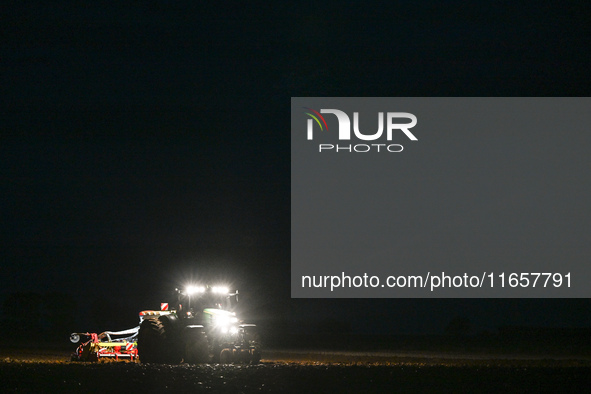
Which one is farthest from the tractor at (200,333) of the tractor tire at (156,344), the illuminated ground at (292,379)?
the illuminated ground at (292,379)

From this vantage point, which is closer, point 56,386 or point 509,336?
point 56,386

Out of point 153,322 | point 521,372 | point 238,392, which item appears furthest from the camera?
point 153,322

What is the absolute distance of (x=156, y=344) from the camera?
2419cm

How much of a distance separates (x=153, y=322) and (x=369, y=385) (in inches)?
389

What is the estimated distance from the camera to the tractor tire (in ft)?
78.5

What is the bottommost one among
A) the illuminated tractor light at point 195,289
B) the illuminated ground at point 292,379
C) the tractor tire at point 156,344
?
the illuminated ground at point 292,379

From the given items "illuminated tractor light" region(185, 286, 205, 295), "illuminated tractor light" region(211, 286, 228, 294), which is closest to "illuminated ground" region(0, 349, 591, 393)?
"illuminated tractor light" region(185, 286, 205, 295)

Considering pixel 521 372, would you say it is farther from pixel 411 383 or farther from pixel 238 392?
pixel 238 392

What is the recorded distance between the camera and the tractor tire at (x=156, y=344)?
2394cm

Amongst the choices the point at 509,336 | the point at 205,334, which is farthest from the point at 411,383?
the point at 509,336

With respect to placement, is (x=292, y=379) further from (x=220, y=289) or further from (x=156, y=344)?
(x=156, y=344)

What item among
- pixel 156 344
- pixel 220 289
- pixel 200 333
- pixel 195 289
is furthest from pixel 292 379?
pixel 156 344

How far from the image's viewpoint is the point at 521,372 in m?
19.2

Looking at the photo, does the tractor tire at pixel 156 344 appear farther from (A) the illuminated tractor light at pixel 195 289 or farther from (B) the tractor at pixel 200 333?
(A) the illuminated tractor light at pixel 195 289
